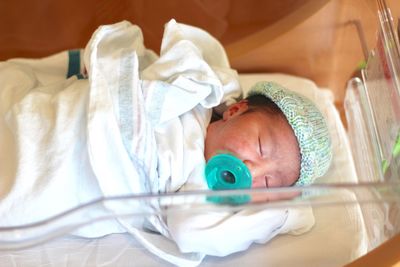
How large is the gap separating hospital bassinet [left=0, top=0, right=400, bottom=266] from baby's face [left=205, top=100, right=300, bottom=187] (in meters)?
0.09

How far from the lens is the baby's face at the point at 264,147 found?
2.76 feet

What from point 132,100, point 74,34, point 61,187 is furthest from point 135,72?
point 74,34

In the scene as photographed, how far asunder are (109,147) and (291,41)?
0.49 meters

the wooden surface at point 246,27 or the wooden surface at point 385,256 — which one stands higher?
the wooden surface at point 246,27

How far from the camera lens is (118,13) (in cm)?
122

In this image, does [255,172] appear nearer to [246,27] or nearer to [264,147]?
[264,147]

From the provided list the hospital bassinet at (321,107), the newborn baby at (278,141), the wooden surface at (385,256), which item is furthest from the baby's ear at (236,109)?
the wooden surface at (385,256)

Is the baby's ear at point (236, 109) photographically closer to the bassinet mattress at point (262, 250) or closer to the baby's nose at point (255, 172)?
the baby's nose at point (255, 172)

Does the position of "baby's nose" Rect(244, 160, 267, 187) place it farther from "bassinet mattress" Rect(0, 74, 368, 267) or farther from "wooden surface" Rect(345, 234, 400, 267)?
"wooden surface" Rect(345, 234, 400, 267)

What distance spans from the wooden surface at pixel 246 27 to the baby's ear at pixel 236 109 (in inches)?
9.9

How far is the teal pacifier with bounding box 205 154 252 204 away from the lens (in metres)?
0.81

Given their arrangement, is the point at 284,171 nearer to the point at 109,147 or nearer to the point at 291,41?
the point at 109,147

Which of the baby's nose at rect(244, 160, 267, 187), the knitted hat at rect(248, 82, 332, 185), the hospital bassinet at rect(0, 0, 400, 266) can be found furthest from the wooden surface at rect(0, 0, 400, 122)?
the baby's nose at rect(244, 160, 267, 187)

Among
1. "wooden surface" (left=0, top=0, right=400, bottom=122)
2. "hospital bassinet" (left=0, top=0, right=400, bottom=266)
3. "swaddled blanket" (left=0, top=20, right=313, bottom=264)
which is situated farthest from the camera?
"wooden surface" (left=0, top=0, right=400, bottom=122)
